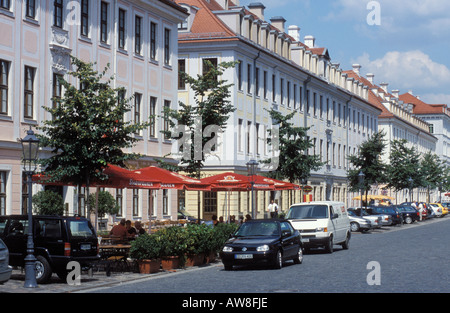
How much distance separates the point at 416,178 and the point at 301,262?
60701 millimetres

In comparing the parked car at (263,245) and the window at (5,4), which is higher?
the window at (5,4)

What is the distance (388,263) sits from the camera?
25.0 meters

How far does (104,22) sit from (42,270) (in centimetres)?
1942

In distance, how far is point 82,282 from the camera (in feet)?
65.6

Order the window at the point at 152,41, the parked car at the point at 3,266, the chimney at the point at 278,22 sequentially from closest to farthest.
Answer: the parked car at the point at 3,266
the window at the point at 152,41
the chimney at the point at 278,22

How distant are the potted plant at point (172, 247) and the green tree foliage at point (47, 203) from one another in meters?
7.78

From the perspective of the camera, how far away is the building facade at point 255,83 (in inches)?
2095

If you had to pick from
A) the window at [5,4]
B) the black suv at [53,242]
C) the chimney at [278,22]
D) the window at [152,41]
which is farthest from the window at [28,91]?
the chimney at [278,22]

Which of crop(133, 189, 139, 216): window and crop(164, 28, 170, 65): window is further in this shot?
crop(164, 28, 170, 65): window

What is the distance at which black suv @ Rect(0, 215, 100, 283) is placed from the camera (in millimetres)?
19375

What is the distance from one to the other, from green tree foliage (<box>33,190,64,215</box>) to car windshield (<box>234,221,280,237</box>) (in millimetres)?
8250

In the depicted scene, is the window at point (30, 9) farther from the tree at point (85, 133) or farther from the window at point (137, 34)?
the window at point (137, 34)

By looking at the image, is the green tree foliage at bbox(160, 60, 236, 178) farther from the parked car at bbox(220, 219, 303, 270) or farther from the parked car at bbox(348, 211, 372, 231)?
the parked car at bbox(348, 211, 372, 231)

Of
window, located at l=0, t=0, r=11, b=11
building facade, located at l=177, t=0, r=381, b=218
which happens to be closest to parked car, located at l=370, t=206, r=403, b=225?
building facade, located at l=177, t=0, r=381, b=218
